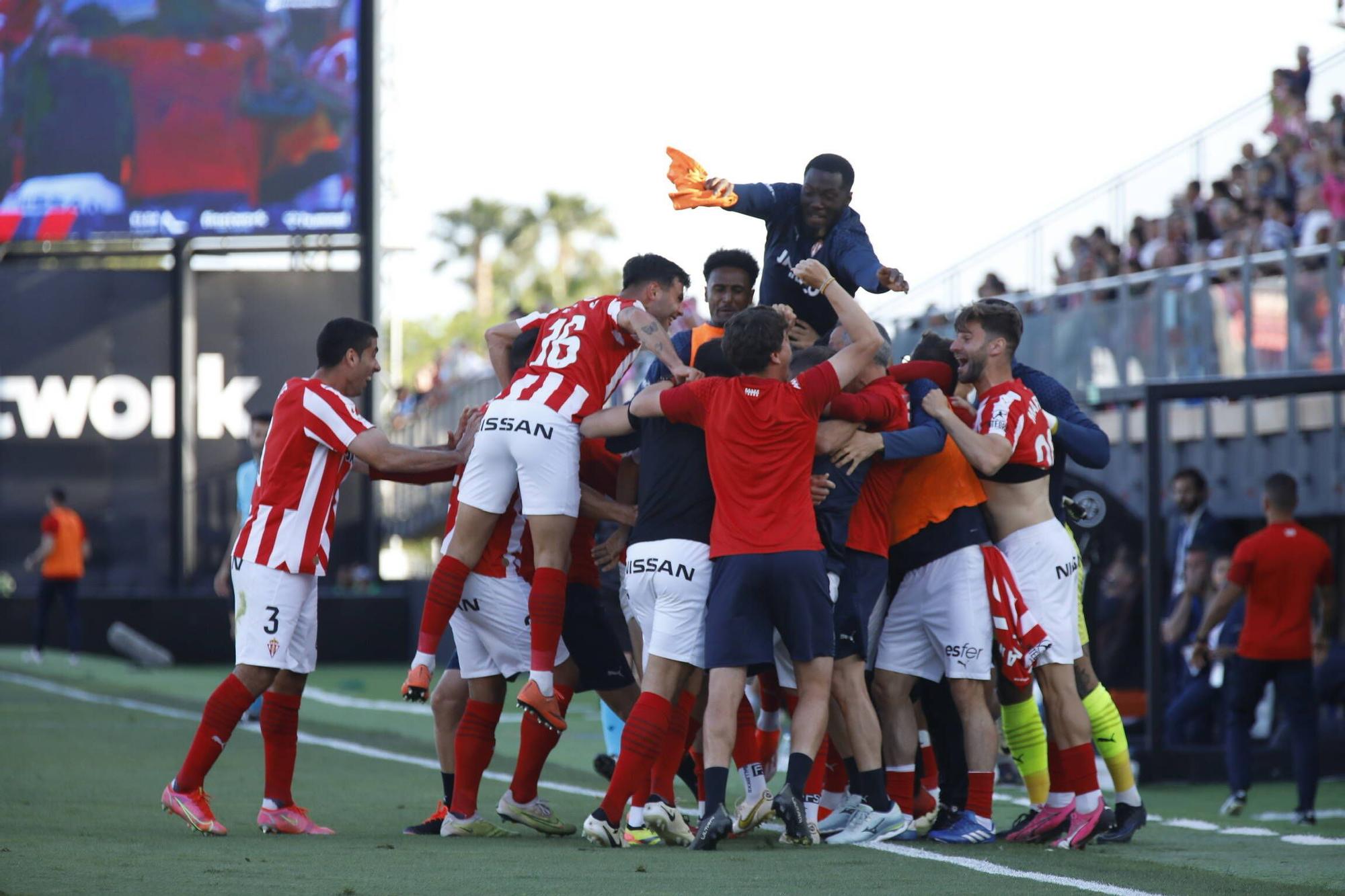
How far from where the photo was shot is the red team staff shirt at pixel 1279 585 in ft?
34.0

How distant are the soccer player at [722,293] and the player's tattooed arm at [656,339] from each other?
412 millimetres

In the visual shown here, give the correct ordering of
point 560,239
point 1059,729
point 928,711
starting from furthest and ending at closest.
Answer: point 560,239
point 928,711
point 1059,729

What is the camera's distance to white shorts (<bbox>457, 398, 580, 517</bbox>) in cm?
768

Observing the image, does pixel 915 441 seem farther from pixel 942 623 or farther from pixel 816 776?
pixel 816 776

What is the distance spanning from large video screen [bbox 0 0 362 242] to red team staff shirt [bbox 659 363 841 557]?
53.0 ft

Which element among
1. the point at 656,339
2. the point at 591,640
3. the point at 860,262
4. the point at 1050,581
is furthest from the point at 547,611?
the point at 1050,581

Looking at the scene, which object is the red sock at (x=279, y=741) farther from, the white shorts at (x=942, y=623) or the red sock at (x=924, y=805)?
the red sock at (x=924, y=805)

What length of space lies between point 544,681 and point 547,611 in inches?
11.3

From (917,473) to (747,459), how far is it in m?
1.06

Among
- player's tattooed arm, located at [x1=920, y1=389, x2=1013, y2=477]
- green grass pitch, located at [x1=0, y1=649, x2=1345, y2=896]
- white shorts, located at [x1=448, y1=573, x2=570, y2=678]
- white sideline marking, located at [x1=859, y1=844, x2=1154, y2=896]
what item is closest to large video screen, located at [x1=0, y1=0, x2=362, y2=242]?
green grass pitch, located at [x1=0, y1=649, x2=1345, y2=896]

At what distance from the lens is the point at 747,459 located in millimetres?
7105

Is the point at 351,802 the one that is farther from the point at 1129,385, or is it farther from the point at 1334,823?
the point at 1129,385

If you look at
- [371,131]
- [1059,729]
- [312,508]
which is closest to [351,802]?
[312,508]

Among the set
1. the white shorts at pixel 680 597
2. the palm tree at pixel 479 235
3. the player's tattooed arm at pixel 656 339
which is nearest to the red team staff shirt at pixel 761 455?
the white shorts at pixel 680 597
